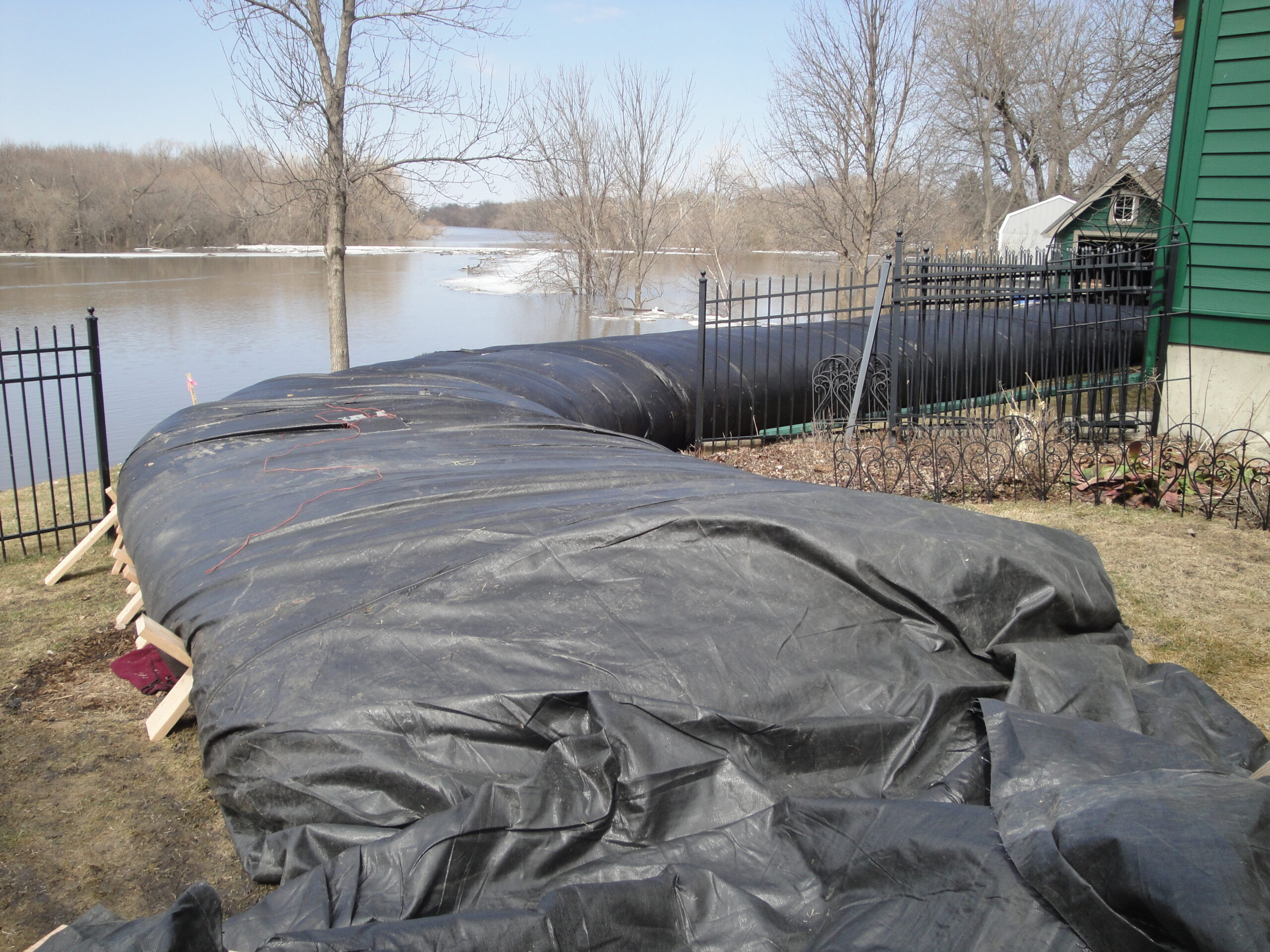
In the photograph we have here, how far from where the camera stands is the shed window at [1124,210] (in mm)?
17625

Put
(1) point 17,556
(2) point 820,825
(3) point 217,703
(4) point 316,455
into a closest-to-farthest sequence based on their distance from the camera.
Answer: (2) point 820,825 → (3) point 217,703 → (4) point 316,455 → (1) point 17,556

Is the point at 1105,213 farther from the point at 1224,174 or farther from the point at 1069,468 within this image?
the point at 1069,468

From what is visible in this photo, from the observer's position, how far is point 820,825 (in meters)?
2.10

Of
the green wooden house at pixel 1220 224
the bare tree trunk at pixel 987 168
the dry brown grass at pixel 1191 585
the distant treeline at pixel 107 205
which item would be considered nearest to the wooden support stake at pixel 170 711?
the dry brown grass at pixel 1191 585

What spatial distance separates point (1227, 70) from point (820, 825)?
Result: 831cm

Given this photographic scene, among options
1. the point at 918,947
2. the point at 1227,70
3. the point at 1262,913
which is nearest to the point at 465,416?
the point at 918,947

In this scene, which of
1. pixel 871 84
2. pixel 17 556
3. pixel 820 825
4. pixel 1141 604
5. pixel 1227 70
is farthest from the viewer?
pixel 871 84

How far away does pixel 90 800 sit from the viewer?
3100 mm

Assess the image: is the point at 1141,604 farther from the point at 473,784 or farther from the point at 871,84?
the point at 871,84

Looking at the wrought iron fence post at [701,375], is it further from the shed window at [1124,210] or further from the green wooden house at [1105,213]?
the shed window at [1124,210]

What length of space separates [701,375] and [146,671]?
595 centimetres

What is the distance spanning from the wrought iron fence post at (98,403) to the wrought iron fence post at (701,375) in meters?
5.18

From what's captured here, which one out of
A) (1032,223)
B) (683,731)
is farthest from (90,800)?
(1032,223)

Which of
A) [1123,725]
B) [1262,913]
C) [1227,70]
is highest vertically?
[1227,70]
